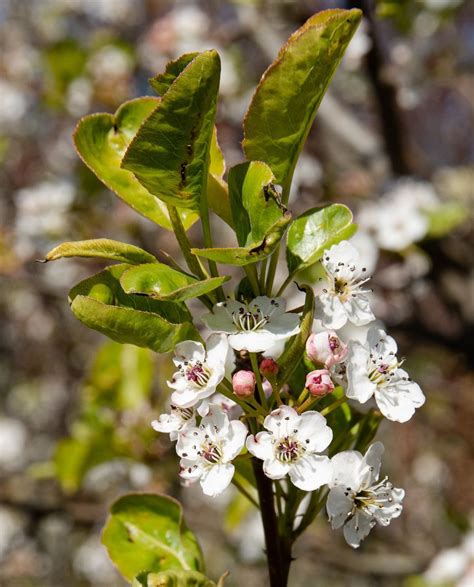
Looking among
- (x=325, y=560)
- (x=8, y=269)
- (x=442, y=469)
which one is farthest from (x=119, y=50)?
A: (x=442, y=469)

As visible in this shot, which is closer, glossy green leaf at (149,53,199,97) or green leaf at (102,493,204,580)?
glossy green leaf at (149,53,199,97)

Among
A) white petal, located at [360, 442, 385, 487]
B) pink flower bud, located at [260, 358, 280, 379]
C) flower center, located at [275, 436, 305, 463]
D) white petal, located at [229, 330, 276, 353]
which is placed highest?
white petal, located at [229, 330, 276, 353]

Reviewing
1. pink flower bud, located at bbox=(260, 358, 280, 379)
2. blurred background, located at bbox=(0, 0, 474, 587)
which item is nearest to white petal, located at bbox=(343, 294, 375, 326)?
pink flower bud, located at bbox=(260, 358, 280, 379)

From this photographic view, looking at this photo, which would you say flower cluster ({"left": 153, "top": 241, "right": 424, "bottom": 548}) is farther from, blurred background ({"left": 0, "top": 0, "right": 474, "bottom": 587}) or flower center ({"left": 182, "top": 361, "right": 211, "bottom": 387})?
blurred background ({"left": 0, "top": 0, "right": 474, "bottom": 587})

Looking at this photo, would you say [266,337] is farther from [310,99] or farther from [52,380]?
[52,380]

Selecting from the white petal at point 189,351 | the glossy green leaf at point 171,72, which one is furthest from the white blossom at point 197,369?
the glossy green leaf at point 171,72

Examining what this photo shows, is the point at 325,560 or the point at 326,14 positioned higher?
the point at 326,14
